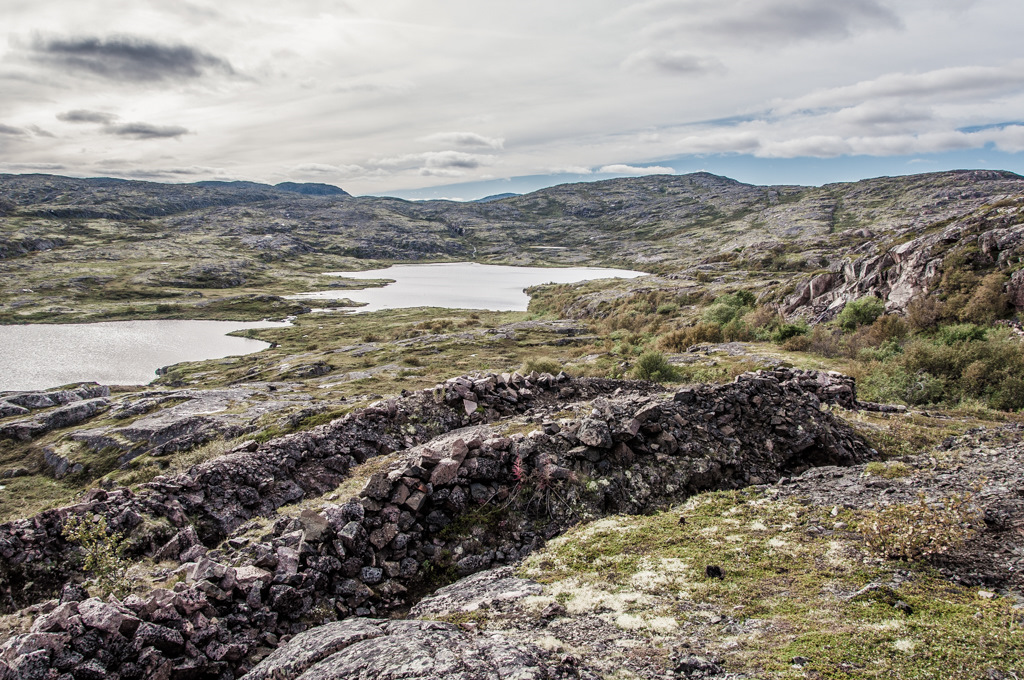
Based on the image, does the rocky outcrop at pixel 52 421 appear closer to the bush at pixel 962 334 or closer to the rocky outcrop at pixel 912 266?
the bush at pixel 962 334

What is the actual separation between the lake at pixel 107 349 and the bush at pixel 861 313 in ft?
357

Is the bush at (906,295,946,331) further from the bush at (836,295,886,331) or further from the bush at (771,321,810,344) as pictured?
the bush at (771,321,810,344)

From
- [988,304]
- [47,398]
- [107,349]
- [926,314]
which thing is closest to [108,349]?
[107,349]

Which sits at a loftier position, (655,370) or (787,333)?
(787,333)

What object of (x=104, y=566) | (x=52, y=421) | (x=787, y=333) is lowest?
(x=52, y=421)

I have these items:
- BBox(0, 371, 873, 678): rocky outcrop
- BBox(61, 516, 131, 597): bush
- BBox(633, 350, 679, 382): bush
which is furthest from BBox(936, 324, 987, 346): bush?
BBox(61, 516, 131, 597): bush

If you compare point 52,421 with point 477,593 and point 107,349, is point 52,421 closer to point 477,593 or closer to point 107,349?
point 477,593

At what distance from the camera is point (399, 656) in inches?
293

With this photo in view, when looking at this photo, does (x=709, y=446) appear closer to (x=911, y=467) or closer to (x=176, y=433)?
(x=911, y=467)

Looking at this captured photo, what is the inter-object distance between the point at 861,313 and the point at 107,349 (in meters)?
145

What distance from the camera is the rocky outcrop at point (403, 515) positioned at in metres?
8.47

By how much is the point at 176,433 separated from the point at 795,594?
42178mm

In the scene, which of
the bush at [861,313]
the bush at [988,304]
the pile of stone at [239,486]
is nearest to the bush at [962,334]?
the bush at [988,304]

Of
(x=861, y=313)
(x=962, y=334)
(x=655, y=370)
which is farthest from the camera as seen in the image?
(x=861, y=313)
